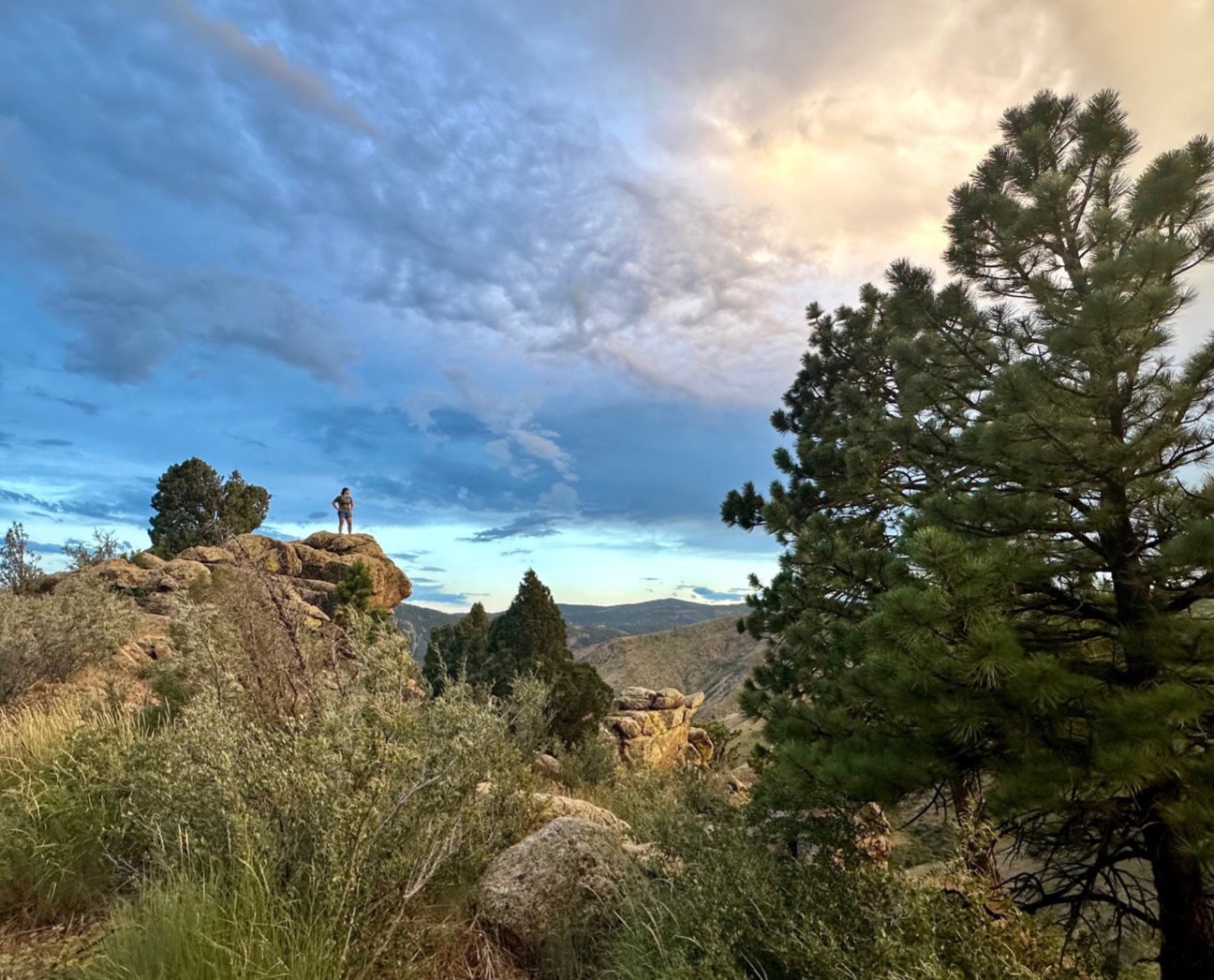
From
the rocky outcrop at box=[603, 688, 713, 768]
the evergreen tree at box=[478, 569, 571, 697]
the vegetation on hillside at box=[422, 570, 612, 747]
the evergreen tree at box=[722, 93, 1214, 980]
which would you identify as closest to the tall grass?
the evergreen tree at box=[722, 93, 1214, 980]

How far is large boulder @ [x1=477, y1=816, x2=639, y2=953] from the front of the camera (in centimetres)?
479

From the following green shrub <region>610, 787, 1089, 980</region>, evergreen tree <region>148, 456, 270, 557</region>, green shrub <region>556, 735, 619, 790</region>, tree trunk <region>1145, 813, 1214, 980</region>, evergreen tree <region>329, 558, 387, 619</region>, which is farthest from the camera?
evergreen tree <region>148, 456, 270, 557</region>

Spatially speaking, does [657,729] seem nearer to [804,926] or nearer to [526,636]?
[526,636]

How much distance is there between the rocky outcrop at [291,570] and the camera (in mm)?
20422

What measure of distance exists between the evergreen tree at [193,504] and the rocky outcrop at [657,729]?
22.6 meters

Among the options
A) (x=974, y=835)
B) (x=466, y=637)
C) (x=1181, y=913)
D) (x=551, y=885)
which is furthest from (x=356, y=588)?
(x=1181, y=913)

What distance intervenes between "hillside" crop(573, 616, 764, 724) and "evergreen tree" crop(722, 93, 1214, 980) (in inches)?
2169

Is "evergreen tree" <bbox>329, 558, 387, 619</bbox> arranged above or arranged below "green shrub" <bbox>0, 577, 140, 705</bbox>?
above

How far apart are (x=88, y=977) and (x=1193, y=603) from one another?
7151 millimetres

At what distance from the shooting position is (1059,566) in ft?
17.0

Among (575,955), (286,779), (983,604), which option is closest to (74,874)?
(286,779)

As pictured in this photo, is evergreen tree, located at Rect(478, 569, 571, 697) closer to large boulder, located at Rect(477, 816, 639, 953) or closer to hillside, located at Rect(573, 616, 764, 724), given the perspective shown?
large boulder, located at Rect(477, 816, 639, 953)

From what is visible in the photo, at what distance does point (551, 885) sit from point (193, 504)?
38908 mm

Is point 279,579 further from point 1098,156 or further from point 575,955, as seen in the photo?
point 1098,156
